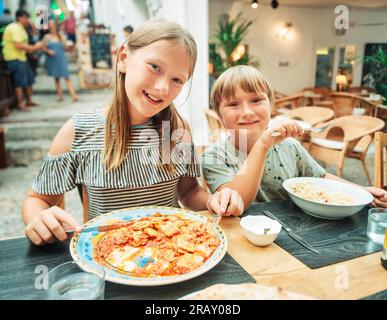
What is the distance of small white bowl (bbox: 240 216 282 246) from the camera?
847mm

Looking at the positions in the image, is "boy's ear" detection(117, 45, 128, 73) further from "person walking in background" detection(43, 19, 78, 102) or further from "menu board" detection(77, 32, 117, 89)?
"menu board" detection(77, 32, 117, 89)

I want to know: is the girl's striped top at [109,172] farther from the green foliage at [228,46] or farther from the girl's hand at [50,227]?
the green foliage at [228,46]

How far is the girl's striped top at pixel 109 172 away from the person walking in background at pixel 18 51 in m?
5.17

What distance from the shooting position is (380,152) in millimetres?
1479

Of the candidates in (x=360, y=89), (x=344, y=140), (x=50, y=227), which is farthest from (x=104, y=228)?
(x=344, y=140)

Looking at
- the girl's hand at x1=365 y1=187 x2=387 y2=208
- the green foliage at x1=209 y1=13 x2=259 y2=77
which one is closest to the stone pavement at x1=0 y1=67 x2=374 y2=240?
the girl's hand at x1=365 y1=187 x2=387 y2=208

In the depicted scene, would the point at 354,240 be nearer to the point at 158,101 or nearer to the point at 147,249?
the point at 147,249

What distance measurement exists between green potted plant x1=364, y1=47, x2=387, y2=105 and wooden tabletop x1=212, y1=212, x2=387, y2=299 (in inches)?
19.0

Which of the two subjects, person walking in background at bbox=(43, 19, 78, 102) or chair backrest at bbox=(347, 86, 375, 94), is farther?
person walking in background at bbox=(43, 19, 78, 102)

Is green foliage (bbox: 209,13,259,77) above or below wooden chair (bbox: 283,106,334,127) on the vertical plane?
above

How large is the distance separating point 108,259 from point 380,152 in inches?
52.5

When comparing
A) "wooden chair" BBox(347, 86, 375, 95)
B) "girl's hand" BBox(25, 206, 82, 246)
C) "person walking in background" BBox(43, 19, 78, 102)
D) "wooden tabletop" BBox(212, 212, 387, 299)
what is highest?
"person walking in background" BBox(43, 19, 78, 102)

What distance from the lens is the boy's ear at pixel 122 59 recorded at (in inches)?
44.7
